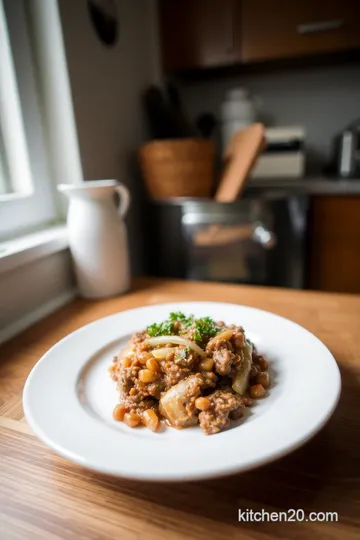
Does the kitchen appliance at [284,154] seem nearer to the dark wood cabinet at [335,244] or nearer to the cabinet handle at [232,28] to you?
the dark wood cabinet at [335,244]

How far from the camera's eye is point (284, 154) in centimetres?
173

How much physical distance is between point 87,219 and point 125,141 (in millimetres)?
664

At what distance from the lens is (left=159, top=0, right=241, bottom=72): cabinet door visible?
1.62 meters

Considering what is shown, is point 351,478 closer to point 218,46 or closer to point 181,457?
point 181,457

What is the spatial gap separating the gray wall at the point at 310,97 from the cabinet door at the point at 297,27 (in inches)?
14.4

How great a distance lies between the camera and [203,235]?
1.39 m

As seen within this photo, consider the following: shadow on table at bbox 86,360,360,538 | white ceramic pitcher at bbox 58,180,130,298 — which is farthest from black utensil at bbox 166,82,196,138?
shadow on table at bbox 86,360,360,538

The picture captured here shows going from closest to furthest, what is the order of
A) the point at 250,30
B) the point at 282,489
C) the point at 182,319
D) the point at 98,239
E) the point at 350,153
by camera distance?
1. the point at 282,489
2. the point at 182,319
3. the point at 98,239
4. the point at 250,30
5. the point at 350,153

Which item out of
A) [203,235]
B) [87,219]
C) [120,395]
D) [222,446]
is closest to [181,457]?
[222,446]

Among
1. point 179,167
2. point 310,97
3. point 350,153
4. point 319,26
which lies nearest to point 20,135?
point 179,167

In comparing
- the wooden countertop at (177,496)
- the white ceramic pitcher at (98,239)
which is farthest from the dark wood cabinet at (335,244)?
the wooden countertop at (177,496)

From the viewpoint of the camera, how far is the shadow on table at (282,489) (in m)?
0.38

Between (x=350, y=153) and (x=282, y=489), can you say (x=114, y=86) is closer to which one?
(x=350, y=153)

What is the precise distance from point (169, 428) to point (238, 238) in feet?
3.22
